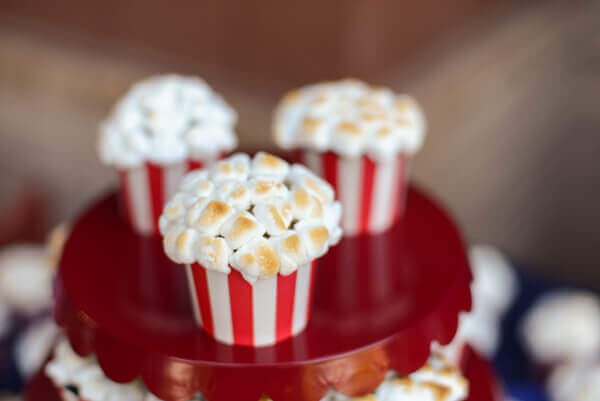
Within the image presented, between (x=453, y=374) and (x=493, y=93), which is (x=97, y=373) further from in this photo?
(x=493, y=93)

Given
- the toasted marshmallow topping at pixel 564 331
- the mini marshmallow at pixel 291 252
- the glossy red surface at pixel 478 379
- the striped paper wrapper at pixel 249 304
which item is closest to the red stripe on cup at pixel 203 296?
the striped paper wrapper at pixel 249 304

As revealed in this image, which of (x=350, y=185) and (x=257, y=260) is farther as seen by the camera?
(x=350, y=185)

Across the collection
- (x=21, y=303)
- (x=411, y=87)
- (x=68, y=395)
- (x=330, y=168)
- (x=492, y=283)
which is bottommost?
(x=21, y=303)

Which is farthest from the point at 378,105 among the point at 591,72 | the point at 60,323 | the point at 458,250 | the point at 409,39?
the point at 591,72

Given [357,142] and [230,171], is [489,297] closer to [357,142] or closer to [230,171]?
[357,142]

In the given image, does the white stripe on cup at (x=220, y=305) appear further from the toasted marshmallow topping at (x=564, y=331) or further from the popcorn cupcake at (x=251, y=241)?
the toasted marshmallow topping at (x=564, y=331)

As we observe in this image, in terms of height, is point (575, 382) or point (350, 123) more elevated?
point (350, 123)

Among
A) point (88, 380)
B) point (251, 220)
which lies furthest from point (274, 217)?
point (88, 380)
